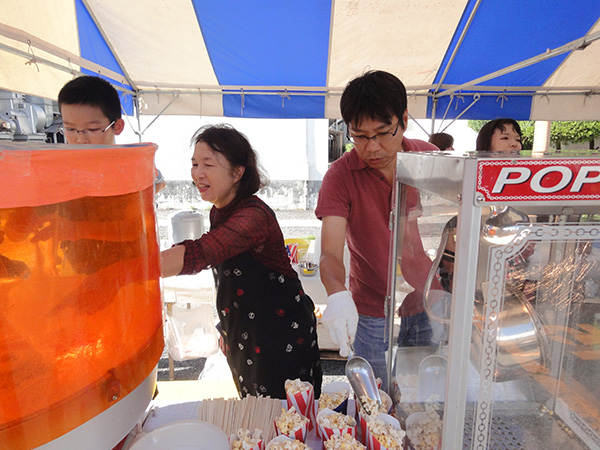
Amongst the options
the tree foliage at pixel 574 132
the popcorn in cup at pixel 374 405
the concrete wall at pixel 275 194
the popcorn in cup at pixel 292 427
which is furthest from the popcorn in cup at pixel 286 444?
the tree foliage at pixel 574 132

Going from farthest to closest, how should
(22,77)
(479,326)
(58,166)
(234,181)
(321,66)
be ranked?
(321,66) → (22,77) → (234,181) → (479,326) → (58,166)

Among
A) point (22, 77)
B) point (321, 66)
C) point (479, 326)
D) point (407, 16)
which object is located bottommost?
point (479, 326)

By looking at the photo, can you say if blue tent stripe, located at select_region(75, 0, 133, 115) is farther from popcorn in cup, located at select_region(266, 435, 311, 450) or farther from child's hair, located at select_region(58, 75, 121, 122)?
popcorn in cup, located at select_region(266, 435, 311, 450)

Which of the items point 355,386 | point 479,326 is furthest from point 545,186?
point 355,386

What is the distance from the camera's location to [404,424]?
2.41 ft

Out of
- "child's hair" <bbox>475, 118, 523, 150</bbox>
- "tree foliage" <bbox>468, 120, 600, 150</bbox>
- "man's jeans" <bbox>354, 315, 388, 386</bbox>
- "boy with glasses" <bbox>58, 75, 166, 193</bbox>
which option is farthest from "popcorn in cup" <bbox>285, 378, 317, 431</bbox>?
"tree foliage" <bbox>468, 120, 600, 150</bbox>

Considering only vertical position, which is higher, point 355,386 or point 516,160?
point 516,160

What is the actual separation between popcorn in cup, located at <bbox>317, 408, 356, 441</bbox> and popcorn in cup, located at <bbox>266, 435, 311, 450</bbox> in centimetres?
5

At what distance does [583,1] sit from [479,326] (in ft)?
9.83

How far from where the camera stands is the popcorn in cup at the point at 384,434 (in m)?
0.59

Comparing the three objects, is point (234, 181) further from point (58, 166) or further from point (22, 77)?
point (22, 77)

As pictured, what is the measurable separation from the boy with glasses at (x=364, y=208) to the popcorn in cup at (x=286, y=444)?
0.22 metres

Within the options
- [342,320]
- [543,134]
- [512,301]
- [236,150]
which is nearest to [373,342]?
[342,320]

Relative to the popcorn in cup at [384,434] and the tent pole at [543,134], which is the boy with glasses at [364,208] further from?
the tent pole at [543,134]
